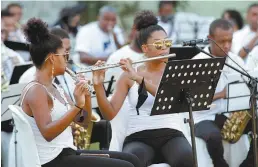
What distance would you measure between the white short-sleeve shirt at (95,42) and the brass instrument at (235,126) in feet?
14.0

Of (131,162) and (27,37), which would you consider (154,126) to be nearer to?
(131,162)

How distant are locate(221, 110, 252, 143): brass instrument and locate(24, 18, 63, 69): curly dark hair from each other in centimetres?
245

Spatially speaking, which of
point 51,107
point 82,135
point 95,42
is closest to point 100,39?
point 95,42

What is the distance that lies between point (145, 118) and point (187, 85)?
65cm

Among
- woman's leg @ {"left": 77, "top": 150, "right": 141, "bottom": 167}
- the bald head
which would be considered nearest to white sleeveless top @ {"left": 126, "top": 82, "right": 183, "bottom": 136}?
woman's leg @ {"left": 77, "top": 150, "right": 141, "bottom": 167}

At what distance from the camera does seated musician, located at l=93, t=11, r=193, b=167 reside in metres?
5.99

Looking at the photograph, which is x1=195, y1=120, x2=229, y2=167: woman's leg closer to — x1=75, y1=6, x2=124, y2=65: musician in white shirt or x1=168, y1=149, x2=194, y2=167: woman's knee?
x1=168, y1=149, x2=194, y2=167: woman's knee

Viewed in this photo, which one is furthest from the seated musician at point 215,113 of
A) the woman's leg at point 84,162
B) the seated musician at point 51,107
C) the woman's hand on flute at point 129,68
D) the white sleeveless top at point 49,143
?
the white sleeveless top at point 49,143

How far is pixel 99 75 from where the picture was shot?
5.96 meters

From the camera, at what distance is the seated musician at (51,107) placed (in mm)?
5367

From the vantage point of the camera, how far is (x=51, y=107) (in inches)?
218

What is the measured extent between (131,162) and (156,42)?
108 centimetres

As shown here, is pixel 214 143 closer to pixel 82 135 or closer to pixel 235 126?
pixel 235 126

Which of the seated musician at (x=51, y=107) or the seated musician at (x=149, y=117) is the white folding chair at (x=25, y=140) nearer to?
the seated musician at (x=51, y=107)
